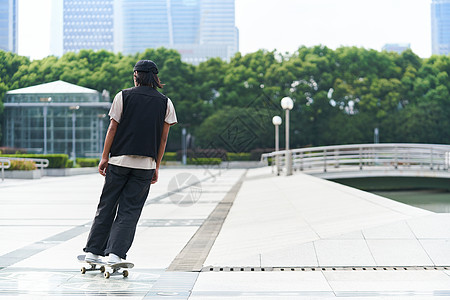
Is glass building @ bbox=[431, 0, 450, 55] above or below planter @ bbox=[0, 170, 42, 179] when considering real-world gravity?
above

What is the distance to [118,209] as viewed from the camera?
470cm

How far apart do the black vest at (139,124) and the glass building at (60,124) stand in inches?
1681

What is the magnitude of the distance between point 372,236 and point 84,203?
8.37 metres

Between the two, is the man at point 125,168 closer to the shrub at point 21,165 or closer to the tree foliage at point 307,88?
the shrub at point 21,165

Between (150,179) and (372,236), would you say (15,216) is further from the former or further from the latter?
(372,236)

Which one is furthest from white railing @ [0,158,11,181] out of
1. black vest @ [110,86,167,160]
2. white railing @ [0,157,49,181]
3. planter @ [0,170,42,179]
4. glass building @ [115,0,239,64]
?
glass building @ [115,0,239,64]

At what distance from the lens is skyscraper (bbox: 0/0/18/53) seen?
4667cm

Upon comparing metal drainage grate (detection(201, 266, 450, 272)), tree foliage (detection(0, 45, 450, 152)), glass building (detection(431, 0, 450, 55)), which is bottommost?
metal drainage grate (detection(201, 266, 450, 272))

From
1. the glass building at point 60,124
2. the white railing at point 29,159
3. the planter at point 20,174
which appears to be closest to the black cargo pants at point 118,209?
the white railing at point 29,159

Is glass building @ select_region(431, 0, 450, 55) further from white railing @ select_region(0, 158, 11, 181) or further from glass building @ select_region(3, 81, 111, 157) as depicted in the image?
white railing @ select_region(0, 158, 11, 181)

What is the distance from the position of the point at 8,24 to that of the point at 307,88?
2956 centimetres

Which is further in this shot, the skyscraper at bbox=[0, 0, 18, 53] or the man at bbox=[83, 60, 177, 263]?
the skyscraper at bbox=[0, 0, 18, 53]

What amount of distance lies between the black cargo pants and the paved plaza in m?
0.30

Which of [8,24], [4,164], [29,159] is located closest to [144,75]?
[4,164]
